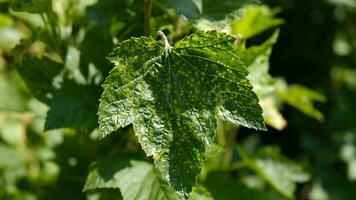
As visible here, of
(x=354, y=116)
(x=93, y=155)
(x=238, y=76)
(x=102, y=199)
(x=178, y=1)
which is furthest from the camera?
(x=354, y=116)

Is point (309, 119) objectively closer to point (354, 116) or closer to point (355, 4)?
point (354, 116)

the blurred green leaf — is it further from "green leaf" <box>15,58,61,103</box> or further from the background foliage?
"green leaf" <box>15,58,61,103</box>

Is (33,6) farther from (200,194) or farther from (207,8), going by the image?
(200,194)

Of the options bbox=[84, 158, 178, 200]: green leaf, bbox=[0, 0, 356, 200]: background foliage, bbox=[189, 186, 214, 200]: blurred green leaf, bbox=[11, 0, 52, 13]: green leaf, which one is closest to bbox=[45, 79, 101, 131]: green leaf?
bbox=[0, 0, 356, 200]: background foliage

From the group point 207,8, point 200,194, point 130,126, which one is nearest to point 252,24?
point 207,8

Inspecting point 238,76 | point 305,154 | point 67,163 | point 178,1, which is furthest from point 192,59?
point 305,154

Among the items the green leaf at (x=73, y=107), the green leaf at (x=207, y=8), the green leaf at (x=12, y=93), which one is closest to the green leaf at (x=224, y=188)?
the green leaf at (x=73, y=107)
